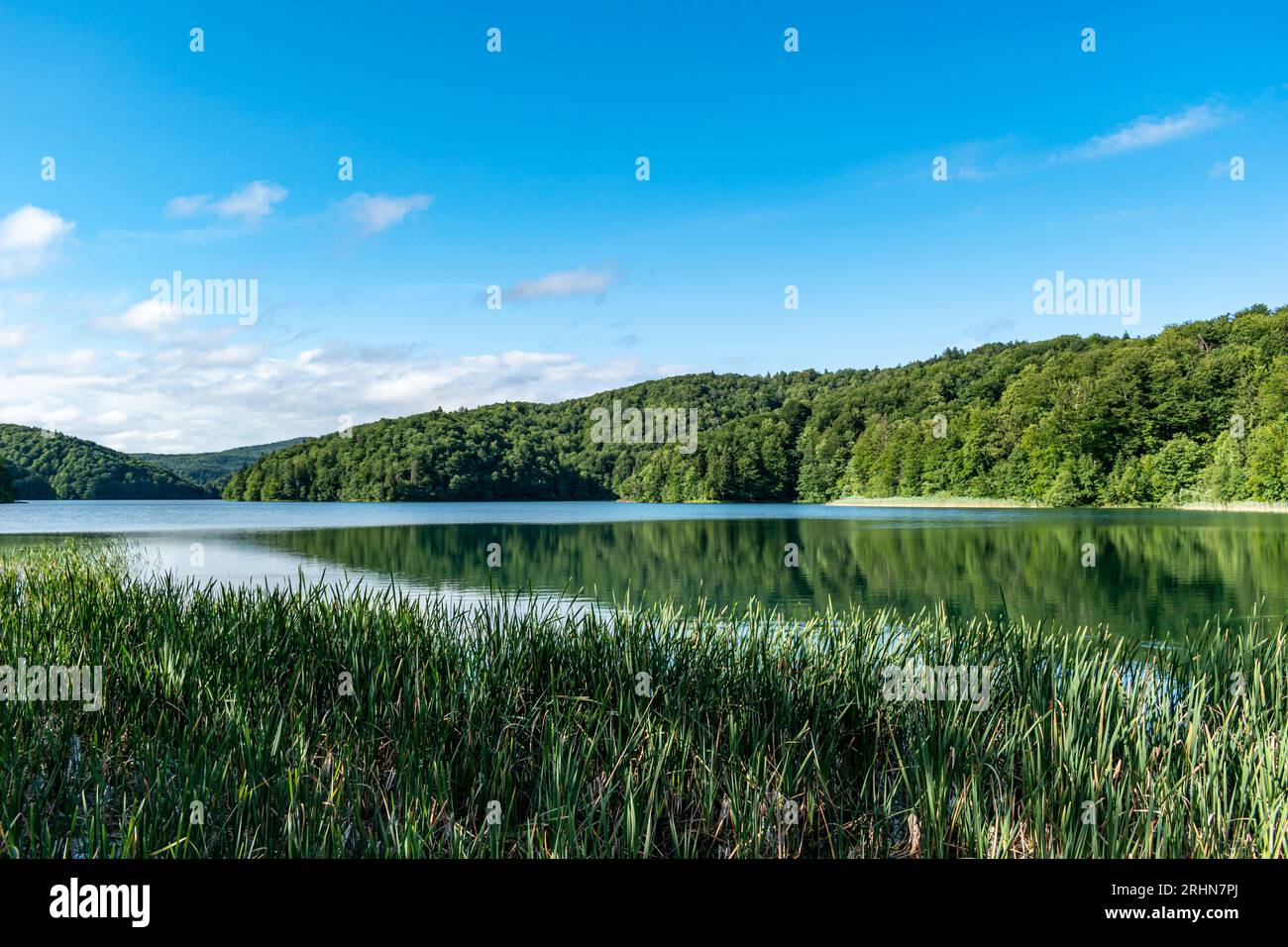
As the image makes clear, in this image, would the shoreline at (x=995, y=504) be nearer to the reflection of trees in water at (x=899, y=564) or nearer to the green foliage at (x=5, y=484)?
the reflection of trees in water at (x=899, y=564)

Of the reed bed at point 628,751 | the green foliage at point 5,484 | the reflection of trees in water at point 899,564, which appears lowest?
the reflection of trees in water at point 899,564

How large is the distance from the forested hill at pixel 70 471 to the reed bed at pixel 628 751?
84559 millimetres

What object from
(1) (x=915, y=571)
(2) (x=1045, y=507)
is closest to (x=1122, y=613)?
(1) (x=915, y=571)

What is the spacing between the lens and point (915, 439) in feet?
251

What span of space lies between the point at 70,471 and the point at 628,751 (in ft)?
319

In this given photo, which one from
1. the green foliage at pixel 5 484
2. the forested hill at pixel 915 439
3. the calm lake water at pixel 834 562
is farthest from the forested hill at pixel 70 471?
the calm lake water at pixel 834 562

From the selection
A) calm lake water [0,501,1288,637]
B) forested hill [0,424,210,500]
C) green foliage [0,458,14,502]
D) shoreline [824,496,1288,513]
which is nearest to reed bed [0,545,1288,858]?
calm lake water [0,501,1288,637]

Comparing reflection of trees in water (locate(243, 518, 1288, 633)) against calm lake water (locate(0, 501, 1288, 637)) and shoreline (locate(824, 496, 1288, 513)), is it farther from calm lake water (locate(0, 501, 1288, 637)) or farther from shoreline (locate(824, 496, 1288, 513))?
shoreline (locate(824, 496, 1288, 513))

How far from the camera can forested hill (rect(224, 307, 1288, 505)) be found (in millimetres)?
57469

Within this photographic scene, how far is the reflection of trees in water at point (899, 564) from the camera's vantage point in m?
16.1

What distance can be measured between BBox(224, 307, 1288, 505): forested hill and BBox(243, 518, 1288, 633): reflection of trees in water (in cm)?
2363
